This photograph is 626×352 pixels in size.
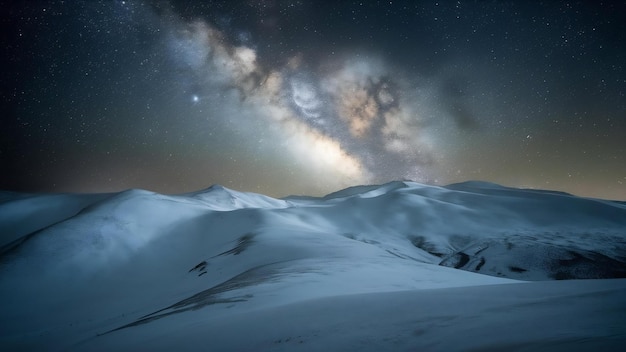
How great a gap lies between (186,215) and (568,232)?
45.7 metres

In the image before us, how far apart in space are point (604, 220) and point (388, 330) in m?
49.2

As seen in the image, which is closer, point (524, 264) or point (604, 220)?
point (524, 264)

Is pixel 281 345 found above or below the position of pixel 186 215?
below

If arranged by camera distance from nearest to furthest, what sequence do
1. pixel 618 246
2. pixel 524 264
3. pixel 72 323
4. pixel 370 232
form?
1. pixel 72 323
2. pixel 524 264
3. pixel 618 246
4. pixel 370 232

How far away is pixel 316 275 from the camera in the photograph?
7.33 meters

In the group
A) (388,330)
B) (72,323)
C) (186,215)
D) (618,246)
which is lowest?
(618,246)

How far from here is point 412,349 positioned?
7.53ft

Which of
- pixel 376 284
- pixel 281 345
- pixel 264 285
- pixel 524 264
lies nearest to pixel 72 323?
pixel 264 285

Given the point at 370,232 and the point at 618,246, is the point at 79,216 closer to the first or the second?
the point at 370,232

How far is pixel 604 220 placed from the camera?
35500mm

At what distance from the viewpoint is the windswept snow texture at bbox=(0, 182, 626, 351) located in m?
2.75

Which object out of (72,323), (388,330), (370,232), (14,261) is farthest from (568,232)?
(14,261)

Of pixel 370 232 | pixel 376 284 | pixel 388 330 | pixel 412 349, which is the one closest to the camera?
pixel 412 349

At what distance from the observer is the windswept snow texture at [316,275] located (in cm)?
275
